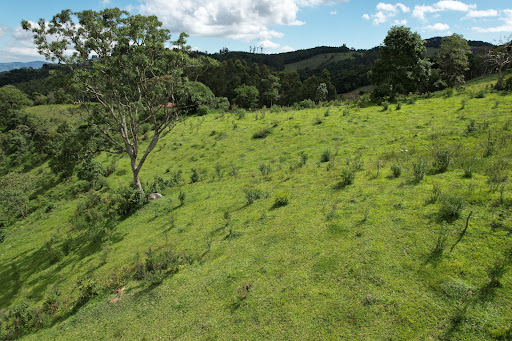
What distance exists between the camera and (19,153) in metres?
58.4

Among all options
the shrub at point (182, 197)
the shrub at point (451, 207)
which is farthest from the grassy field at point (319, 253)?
the shrub at point (182, 197)

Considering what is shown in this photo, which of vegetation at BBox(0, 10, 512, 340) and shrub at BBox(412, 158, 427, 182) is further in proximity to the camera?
shrub at BBox(412, 158, 427, 182)

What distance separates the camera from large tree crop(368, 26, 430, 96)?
98.8 ft

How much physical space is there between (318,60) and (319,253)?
184 m

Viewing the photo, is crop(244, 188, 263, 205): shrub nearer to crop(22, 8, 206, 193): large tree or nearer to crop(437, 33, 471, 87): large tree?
crop(22, 8, 206, 193): large tree

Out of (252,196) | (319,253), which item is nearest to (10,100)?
(252,196)

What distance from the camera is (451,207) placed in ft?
28.7

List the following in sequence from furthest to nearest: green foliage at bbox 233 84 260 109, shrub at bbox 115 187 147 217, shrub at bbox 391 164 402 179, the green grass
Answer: the green grass, green foliage at bbox 233 84 260 109, shrub at bbox 115 187 147 217, shrub at bbox 391 164 402 179

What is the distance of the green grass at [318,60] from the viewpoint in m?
160

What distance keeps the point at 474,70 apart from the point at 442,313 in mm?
89495

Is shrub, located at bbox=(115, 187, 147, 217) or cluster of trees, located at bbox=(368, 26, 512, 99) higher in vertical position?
cluster of trees, located at bbox=(368, 26, 512, 99)

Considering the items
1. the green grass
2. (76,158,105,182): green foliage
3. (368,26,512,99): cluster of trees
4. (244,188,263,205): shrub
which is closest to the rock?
(244,188,263,205): shrub

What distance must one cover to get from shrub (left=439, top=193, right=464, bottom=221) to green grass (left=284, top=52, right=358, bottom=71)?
535 ft

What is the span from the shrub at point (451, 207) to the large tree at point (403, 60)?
27.2 m
